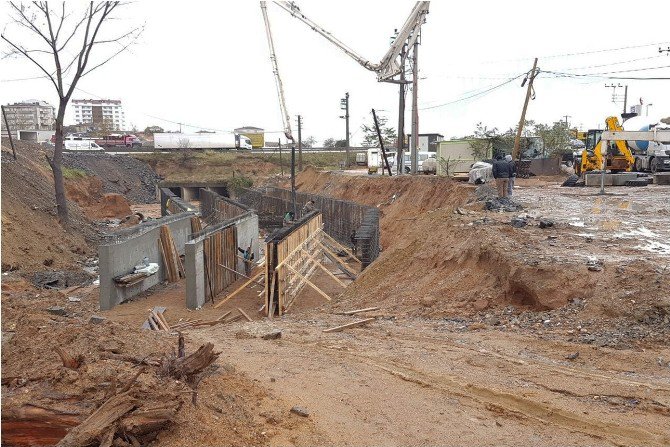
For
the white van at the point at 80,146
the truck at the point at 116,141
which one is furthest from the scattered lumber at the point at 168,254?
the truck at the point at 116,141

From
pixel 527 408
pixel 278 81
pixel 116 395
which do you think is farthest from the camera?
pixel 278 81

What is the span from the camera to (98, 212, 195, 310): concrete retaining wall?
1292 cm

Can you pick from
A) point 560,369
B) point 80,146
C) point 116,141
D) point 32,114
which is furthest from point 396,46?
point 32,114

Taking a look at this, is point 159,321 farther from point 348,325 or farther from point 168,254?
point 168,254

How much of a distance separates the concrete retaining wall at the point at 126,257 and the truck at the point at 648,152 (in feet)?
62.8

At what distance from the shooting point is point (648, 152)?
2470 cm

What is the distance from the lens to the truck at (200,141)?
55031mm

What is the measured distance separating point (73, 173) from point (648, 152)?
32145 mm

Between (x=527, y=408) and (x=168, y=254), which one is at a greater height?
(x=527, y=408)

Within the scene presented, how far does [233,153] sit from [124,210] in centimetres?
2146

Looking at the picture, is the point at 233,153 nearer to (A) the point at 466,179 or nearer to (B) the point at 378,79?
(B) the point at 378,79

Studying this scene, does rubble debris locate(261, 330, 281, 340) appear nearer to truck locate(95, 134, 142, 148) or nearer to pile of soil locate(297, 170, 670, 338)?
pile of soil locate(297, 170, 670, 338)

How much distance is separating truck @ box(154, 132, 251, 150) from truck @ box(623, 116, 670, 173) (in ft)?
136

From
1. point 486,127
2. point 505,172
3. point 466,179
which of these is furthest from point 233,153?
point 505,172
